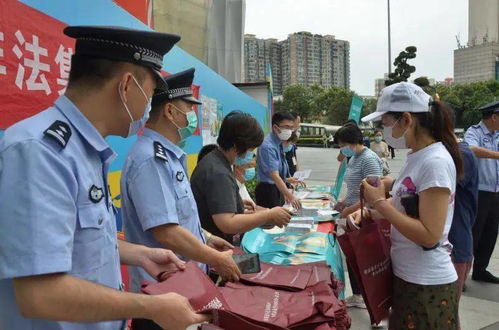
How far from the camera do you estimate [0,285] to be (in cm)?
92

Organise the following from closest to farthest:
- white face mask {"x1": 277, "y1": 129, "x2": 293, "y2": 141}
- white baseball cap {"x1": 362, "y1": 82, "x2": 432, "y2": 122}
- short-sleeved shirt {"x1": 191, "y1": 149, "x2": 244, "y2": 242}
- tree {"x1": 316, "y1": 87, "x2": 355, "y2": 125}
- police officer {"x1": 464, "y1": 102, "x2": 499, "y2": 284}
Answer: white baseball cap {"x1": 362, "y1": 82, "x2": 432, "y2": 122} → short-sleeved shirt {"x1": 191, "y1": 149, "x2": 244, "y2": 242} → police officer {"x1": 464, "y1": 102, "x2": 499, "y2": 284} → white face mask {"x1": 277, "y1": 129, "x2": 293, "y2": 141} → tree {"x1": 316, "y1": 87, "x2": 355, "y2": 125}

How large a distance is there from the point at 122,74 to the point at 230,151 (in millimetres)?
1165

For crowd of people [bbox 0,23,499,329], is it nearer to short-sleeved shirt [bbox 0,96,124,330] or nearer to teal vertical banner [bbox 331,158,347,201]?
short-sleeved shirt [bbox 0,96,124,330]

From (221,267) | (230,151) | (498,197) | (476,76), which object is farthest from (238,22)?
(476,76)

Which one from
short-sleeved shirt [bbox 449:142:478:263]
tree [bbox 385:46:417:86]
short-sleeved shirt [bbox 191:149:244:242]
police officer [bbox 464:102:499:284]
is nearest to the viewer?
short-sleeved shirt [bbox 191:149:244:242]

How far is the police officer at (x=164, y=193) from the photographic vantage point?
1438mm

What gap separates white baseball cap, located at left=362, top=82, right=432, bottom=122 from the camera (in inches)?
69.4

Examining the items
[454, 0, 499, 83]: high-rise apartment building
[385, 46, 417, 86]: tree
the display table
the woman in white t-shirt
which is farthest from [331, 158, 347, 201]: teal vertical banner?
[454, 0, 499, 83]: high-rise apartment building

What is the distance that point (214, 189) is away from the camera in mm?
1914

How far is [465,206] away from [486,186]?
147cm

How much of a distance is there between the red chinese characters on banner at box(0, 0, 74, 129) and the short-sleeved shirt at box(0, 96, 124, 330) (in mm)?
904

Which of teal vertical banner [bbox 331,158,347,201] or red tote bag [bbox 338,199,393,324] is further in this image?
teal vertical banner [bbox 331,158,347,201]

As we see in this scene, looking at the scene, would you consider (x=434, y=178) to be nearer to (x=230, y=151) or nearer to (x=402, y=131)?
(x=402, y=131)

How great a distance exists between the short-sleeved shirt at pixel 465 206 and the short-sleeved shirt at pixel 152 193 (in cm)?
196
